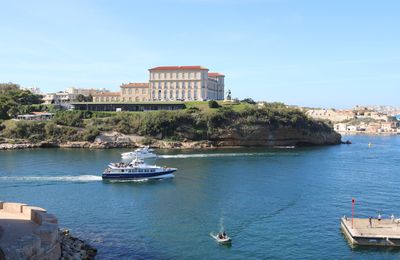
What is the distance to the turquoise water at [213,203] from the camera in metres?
31.8

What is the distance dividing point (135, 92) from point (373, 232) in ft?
406

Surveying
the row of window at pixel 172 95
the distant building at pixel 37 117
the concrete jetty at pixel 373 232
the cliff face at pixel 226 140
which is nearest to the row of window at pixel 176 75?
the row of window at pixel 172 95

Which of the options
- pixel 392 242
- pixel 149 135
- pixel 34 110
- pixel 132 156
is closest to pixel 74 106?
pixel 34 110

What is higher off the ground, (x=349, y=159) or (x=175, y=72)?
(x=175, y=72)

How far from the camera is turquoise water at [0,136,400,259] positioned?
31797 mm

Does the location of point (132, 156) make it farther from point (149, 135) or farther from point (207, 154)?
point (149, 135)

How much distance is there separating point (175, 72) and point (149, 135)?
3957cm

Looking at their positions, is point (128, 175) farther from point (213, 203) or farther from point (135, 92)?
point (135, 92)

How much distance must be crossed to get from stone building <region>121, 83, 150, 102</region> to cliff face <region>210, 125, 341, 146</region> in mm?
49533

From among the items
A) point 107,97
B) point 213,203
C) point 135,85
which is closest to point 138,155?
point 213,203

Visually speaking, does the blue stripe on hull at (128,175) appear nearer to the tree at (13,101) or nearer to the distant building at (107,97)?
the tree at (13,101)

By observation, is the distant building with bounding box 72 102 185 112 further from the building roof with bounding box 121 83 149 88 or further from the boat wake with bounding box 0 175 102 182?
the boat wake with bounding box 0 175 102 182

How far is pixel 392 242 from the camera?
3173cm

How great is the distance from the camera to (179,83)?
5443 inches
